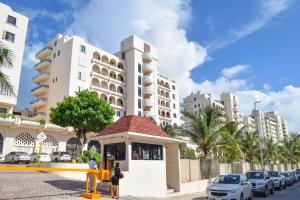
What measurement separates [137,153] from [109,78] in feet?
137

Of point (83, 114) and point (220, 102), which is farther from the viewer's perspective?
point (220, 102)

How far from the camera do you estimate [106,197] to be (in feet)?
44.8

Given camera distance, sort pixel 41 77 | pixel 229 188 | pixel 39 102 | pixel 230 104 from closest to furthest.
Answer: pixel 229 188, pixel 39 102, pixel 41 77, pixel 230 104

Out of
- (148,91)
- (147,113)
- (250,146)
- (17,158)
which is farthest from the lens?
(148,91)

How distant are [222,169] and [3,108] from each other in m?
30.0

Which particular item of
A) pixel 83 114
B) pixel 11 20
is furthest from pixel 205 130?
pixel 11 20

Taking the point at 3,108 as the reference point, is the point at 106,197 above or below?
below

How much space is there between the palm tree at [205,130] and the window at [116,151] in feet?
33.6

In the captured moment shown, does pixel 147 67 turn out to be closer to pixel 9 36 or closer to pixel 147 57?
pixel 147 57

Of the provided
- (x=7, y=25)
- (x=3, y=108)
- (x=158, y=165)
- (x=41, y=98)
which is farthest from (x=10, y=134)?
(x=158, y=165)

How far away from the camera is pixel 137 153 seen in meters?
16.2

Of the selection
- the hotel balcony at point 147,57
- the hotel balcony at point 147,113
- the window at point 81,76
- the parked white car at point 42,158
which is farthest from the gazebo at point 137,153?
the hotel balcony at point 147,57

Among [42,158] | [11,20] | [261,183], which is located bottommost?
[261,183]

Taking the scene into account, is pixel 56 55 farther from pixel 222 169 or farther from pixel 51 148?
pixel 222 169
